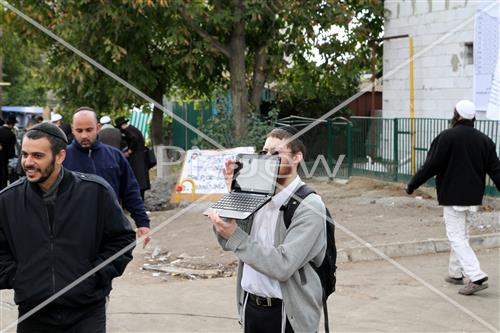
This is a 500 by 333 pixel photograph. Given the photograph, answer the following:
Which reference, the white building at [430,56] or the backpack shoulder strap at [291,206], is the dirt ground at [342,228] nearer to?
the white building at [430,56]

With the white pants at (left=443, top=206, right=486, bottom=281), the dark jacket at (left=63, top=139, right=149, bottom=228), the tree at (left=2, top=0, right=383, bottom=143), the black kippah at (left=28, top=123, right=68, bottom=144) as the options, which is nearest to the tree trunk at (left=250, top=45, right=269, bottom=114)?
the tree at (left=2, top=0, right=383, bottom=143)

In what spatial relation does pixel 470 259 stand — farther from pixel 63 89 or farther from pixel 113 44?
pixel 63 89

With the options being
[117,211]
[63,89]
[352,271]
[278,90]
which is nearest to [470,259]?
[352,271]

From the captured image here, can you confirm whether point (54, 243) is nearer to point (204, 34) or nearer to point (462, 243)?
point (462, 243)

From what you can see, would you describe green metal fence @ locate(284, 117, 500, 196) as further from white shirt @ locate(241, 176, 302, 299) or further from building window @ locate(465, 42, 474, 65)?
white shirt @ locate(241, 176, 302, 299)

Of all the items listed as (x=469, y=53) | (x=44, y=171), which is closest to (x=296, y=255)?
(x=44, y=171)

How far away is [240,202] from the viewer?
12.2 ft

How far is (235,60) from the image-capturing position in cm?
1919

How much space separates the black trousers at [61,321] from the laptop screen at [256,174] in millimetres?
1058

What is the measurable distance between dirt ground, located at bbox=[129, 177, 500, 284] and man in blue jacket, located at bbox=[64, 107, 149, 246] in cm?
284

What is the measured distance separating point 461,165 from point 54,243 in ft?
16.4

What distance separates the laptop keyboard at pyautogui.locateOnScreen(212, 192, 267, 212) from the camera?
12.1 ft

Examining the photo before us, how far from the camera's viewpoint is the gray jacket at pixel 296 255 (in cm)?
382

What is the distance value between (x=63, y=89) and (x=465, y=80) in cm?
1060
